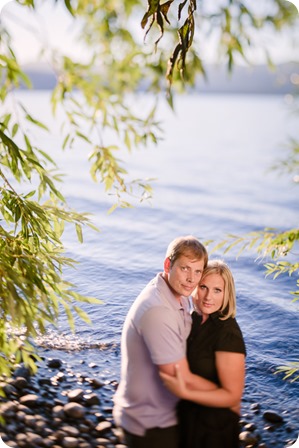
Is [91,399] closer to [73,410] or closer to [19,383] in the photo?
[73,410]

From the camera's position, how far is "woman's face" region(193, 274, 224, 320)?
185 centimetres

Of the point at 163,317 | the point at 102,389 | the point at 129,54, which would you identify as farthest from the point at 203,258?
the point at 129,54

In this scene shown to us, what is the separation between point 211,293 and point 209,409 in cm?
35

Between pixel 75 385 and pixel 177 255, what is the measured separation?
2.64 feet

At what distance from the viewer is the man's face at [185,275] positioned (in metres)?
1.81

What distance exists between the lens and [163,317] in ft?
5.62

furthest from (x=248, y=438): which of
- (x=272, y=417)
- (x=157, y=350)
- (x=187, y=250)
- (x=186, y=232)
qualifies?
(x=186, y=232)

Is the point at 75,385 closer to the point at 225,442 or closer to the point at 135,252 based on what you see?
the point at 225,442

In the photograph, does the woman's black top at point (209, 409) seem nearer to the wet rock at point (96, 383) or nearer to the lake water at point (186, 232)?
the lake water at point (186, 232)

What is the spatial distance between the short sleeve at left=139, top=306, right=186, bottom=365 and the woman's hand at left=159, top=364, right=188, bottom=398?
0.04 metres

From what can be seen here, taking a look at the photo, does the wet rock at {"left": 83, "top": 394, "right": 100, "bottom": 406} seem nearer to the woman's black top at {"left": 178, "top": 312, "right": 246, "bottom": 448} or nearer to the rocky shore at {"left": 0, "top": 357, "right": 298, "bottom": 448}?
the rocky shore at {"left": 0, "top": 357, "right": 298, "bottom": 448}

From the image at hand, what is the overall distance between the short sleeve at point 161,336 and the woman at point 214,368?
0.18 ft

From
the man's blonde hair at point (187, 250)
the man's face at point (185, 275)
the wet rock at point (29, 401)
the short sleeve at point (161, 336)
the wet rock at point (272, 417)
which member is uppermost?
the man's blonde hair at point (187, 250)

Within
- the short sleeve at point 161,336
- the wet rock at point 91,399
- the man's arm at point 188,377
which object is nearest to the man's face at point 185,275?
the short sleeve at point 161,336
